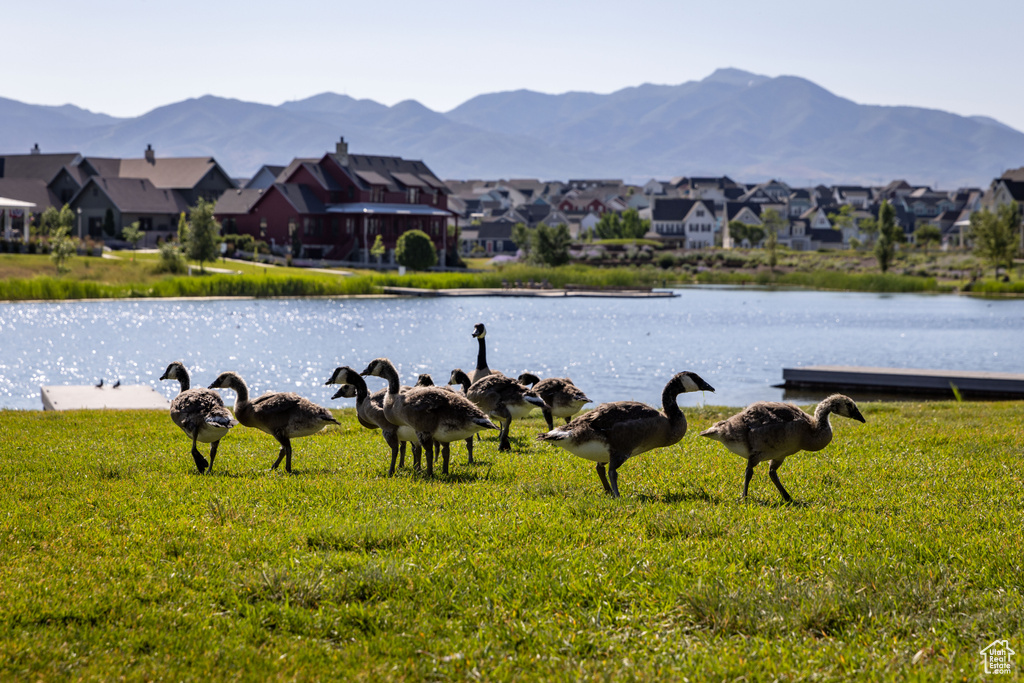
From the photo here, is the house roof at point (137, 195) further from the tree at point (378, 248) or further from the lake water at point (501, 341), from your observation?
the lake water at point (501, 341)

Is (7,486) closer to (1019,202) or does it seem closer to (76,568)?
(76,568)

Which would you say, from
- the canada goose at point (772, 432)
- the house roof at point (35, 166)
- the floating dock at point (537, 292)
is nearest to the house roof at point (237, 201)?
the house roof at point (35, 166)

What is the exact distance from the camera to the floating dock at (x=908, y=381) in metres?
29.3

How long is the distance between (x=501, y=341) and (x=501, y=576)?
4300 cm

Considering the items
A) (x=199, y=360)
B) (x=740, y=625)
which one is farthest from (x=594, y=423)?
(x=199, y=360)

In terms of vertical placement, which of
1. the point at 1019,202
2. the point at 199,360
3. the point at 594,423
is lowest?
the point at 199,360

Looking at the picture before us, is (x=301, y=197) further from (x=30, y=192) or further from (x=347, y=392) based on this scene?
(x=347, y=392)

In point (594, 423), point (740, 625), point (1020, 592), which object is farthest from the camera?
point (594, 423)

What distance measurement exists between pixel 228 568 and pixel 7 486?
4629 millimetres

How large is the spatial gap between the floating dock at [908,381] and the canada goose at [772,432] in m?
21.1

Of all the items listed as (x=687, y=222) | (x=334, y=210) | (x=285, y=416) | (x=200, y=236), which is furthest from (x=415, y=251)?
(x=285, y=416)

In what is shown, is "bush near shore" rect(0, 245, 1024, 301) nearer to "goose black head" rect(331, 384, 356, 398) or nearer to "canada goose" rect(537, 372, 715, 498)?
"goose black head" rect(331, 384, 356, 398)

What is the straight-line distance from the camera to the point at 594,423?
1023cm

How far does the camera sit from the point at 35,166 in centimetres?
11138
